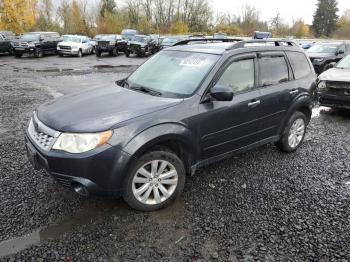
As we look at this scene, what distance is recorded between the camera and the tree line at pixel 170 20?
2100 inches

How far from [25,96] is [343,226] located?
900 cm

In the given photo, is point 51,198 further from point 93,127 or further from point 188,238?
point 188,238

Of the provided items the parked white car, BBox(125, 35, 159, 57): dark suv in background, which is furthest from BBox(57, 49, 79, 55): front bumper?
BBox(125, 35, 159, 57): dark suv in background

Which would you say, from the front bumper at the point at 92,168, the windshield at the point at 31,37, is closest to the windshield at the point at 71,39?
the windshield at the point at 31,37

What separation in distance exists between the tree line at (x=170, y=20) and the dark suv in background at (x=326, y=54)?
38365mm

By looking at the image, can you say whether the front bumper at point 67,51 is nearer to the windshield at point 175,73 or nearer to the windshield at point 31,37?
the windshield at point 31,37

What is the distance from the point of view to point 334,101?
25.7ft

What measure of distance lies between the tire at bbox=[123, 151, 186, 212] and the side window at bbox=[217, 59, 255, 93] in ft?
3.86

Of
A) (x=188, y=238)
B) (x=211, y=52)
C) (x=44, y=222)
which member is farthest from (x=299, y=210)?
(x=44, y=222)

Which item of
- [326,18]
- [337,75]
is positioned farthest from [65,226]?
[326,18]

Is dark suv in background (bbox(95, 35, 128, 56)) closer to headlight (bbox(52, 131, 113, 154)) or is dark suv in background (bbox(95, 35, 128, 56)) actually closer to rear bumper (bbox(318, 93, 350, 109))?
rear bumper (bbox(318, 93, 350, 109))

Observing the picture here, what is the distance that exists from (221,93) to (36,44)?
22.0 metres

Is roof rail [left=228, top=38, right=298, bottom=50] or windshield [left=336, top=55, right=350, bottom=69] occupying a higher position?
roof rail [left=228, top=38, right=298, bottom=50]

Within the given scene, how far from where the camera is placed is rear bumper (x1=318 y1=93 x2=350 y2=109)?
7.63 m
